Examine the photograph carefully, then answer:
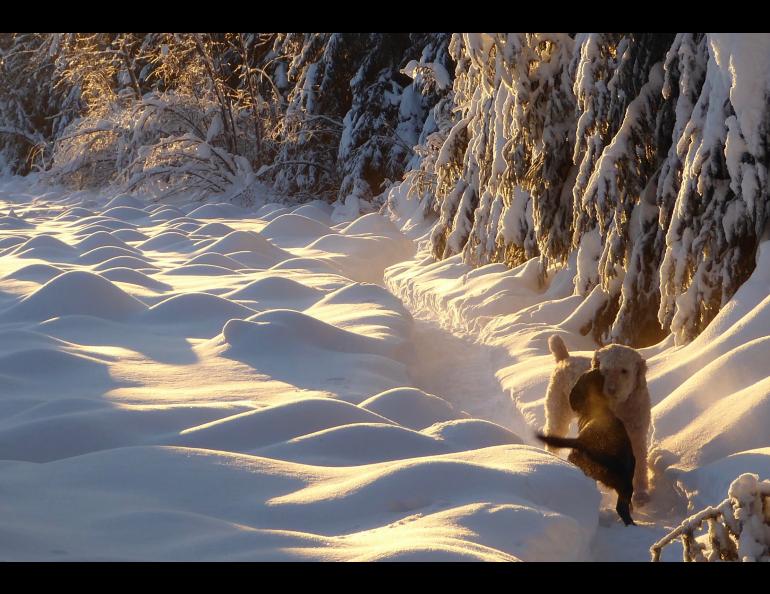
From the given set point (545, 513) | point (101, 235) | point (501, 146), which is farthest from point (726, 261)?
point (101, 235)

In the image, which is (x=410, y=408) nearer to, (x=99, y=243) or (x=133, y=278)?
(x=133, y=278)

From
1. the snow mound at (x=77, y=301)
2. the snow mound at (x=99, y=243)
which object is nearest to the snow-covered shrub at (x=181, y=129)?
the snow mound at (x=99, y=243)

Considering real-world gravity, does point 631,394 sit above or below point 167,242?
below

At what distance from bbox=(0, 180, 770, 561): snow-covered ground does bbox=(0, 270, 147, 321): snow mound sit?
0.03m

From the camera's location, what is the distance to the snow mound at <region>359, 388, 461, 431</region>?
5148 mm

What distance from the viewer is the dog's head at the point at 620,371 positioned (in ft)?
14.9

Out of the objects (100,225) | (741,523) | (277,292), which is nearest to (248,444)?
(741,523)

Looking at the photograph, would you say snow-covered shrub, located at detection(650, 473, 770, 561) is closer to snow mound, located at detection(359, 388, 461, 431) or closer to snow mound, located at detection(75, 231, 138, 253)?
snow mound, located at detection(359, 388, 461, 431)

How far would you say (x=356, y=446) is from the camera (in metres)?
4.24

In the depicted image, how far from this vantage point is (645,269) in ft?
22.3

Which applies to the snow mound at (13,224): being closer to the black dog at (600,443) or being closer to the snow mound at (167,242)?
the snow mound at (167,242)

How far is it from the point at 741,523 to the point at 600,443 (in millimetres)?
1864

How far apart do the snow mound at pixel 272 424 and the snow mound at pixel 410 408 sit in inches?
10.8

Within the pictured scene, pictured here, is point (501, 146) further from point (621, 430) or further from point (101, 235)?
point (101, 235)
